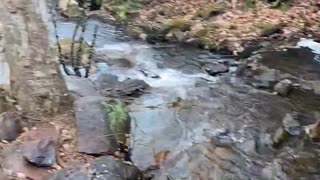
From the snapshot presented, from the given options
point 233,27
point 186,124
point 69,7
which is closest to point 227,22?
point 233,27

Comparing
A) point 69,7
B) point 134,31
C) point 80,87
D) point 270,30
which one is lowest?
point 69,7

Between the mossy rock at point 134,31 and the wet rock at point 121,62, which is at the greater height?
the wet rock at point 121,62

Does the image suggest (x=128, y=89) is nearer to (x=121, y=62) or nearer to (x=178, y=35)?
(x=121, y=62)

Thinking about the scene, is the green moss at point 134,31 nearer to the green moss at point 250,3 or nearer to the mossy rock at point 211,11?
the mossy rock at point 211,11

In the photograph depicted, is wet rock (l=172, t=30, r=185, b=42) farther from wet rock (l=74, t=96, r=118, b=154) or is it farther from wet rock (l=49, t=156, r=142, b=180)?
wet rock (l=49, t=156, r=142, b=180)

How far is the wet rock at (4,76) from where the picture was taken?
15.7 ft

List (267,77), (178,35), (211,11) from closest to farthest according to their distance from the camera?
(267,77) < (178,35) < (211,11)

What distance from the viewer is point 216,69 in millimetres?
8742

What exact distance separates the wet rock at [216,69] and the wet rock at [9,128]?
4590mm

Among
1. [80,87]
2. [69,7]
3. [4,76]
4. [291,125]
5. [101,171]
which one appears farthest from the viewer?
[69,7]

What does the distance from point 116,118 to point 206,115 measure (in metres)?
1.92

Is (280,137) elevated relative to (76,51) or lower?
elevated

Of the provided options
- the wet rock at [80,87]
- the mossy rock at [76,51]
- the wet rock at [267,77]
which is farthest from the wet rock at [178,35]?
the wet rock at [80,87]

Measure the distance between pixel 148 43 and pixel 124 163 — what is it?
22.6ft
